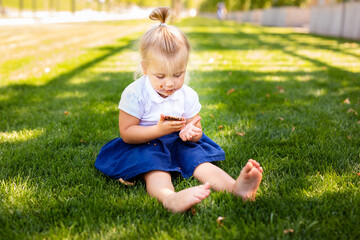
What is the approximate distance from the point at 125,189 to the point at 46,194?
43 centimetres

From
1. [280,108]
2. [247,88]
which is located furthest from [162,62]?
[247,88]

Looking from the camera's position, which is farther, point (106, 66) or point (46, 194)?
point (106, 66)

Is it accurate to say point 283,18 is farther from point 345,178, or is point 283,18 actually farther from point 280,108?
point 345,178

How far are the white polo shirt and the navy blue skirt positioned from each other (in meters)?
0.17

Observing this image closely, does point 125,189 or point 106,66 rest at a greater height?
point 106,66

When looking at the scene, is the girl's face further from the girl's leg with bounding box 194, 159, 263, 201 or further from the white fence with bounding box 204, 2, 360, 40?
the white fence with bounding box 204, 2, 360, 40

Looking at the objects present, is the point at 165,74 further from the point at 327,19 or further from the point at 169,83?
the point at 327,19

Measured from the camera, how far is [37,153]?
231cm

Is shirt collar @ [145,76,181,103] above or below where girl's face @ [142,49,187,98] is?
below

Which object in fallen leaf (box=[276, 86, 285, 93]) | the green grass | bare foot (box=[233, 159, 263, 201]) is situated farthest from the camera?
fallen leaf (box=[276, 86, 285, 93])

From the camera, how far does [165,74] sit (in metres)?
2.02

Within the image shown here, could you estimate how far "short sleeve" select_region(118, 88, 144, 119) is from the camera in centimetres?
209

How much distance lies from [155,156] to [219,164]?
50 centimetres

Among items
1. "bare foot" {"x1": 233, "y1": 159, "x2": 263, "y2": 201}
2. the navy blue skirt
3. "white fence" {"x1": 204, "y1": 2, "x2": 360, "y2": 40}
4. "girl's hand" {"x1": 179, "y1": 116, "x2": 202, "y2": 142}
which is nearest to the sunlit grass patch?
the navy blue skirt
